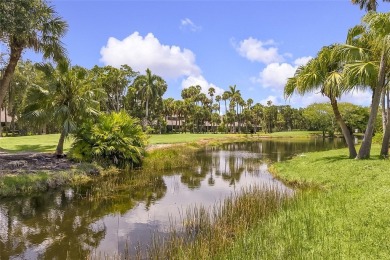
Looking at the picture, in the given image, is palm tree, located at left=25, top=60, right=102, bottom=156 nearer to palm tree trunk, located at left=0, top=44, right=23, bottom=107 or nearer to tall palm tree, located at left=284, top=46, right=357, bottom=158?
palm tree trunk, located at left=0, top=44, right=23, bottom=107

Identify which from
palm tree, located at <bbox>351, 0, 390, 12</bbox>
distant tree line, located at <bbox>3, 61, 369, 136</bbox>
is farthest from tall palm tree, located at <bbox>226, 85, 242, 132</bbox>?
palm tree, located at <bbox>351, 0, 390, 12</bbox>

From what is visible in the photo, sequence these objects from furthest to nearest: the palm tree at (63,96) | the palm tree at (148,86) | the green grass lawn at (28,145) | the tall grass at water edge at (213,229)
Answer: the palm tree at (148,86), the green grass lawn at (28,145), the palm tree at (63,96), the tall grass at water edge at (213,229)

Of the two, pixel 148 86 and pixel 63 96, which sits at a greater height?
pixel 148 86

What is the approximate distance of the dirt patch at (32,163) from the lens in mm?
18203

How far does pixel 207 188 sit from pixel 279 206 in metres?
7.46

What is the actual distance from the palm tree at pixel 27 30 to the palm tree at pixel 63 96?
193 cm

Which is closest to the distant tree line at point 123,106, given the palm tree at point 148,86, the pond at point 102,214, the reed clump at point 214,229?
the palm tree at point 148,86

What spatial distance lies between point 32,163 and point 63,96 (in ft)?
17.9

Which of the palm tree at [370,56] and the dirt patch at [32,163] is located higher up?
the palm tree at [370,56]

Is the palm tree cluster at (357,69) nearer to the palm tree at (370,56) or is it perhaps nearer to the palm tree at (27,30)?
the palm tree at (370,56)

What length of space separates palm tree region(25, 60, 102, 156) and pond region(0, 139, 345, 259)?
6239mm

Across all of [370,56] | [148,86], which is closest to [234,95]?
[148,86]

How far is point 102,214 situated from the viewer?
1278 centimetres

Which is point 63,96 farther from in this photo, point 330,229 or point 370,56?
point 370,56
